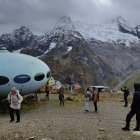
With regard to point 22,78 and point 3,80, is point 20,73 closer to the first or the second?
point 22,78

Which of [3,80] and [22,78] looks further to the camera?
[22,78]

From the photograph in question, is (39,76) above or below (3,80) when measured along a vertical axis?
above

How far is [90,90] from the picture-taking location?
39688 mm

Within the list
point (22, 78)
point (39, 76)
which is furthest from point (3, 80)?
point (39, 76)

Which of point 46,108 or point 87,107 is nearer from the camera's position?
point 87,107

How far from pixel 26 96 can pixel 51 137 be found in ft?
93.8

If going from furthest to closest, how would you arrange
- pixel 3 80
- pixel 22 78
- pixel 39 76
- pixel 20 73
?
pixel 39 76
pixel 22 78
pixel 20 73
pixel 3 80

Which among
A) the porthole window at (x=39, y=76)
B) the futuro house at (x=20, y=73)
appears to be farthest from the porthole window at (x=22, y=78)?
the porthole window at (x=39, y=76)

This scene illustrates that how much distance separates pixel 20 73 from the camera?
1555 inches

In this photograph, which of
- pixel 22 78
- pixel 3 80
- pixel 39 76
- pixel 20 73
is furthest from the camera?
pixel 39 76

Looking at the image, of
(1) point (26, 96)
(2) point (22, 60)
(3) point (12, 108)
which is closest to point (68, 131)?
(3) point (12, 108)

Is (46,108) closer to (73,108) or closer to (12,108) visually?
(73,108)

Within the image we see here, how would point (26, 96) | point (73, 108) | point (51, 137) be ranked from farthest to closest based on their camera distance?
point (26, 96) → point (73, 108) → point (51, 137)

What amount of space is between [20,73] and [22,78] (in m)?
0.57
